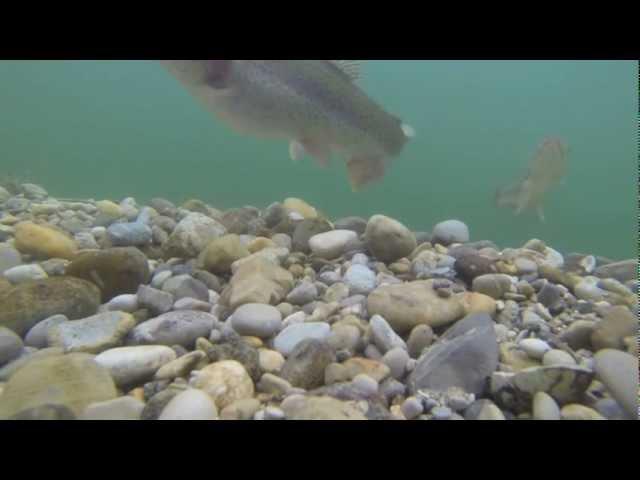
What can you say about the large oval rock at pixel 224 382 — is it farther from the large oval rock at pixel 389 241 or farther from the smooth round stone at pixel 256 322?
the large oval rock at pixel 389 241

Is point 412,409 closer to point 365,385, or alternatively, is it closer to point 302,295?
point 365,385

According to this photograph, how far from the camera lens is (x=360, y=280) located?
3443 millimetres

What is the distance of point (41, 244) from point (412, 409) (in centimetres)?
373

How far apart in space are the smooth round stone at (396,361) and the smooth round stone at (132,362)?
1193 millimetres

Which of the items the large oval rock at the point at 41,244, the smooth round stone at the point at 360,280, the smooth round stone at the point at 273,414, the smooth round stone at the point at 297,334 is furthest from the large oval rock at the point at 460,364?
the large oval rock at the point at 41,244

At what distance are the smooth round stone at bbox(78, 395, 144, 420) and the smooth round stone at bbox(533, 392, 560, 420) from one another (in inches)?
70.1

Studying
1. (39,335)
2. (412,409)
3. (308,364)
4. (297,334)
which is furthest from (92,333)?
(412,409)

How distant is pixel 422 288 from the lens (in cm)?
306

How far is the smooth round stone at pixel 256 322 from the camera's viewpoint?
2760 millimetres

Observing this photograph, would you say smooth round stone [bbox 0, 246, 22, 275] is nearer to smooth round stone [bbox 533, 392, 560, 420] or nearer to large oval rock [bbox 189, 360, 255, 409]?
large oval rock [bbox 189, 360, 255, 409]

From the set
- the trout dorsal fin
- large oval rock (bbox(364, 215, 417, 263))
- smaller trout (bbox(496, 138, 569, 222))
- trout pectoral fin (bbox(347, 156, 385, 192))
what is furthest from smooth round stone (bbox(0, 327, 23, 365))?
smaller trout (bbox(496, 138, 569, 222))

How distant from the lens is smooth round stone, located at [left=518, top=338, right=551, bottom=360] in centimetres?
254
